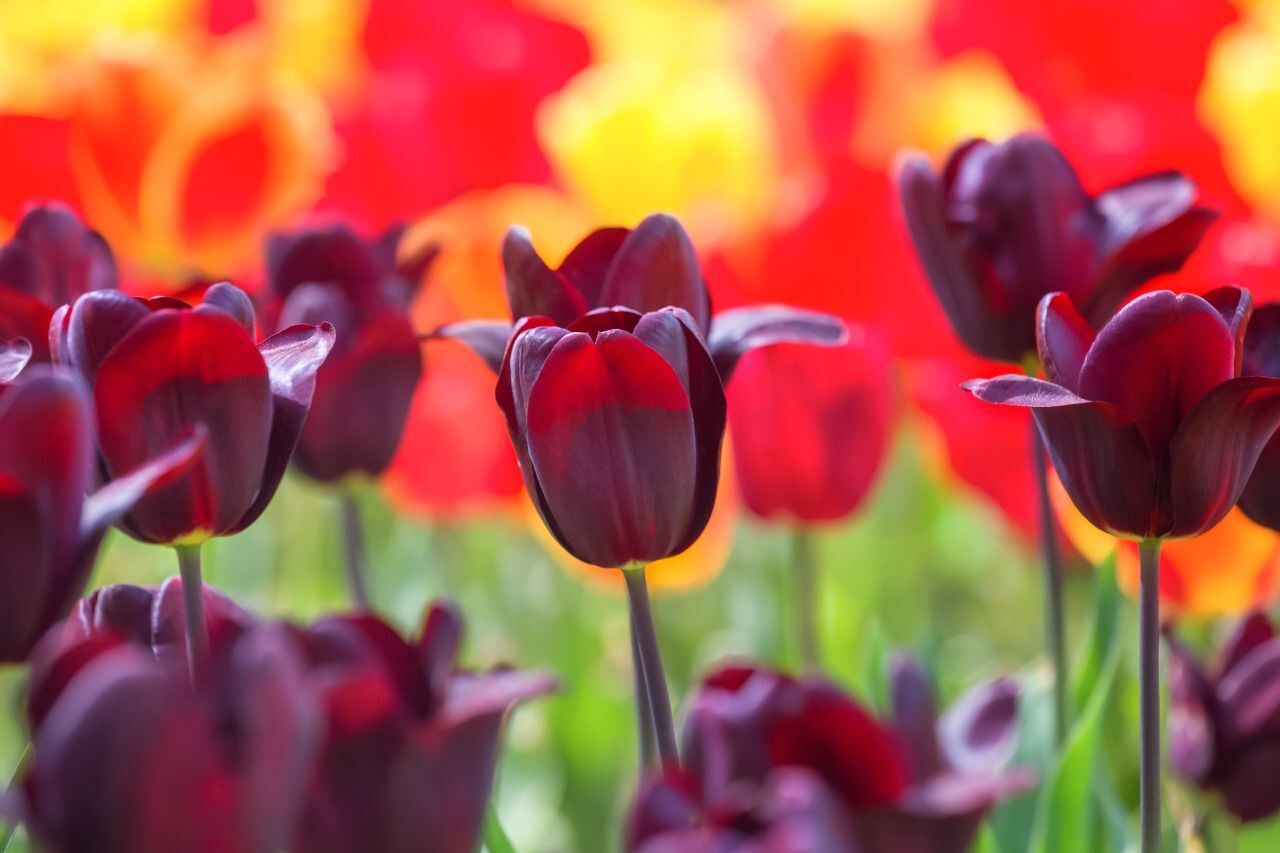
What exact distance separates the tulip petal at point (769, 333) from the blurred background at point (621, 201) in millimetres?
234

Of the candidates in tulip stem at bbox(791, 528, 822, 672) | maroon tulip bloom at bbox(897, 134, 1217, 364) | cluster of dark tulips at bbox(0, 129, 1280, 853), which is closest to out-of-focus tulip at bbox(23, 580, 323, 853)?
cluster of dark tulips at bbox(0, 129, 1280, 853)

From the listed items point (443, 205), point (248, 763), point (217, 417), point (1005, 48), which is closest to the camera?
point (248, 763)

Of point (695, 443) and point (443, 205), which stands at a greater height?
point (443, 205)

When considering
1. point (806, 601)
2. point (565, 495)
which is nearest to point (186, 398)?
point (565, 495)

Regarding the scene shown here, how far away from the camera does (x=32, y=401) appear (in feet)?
1.17

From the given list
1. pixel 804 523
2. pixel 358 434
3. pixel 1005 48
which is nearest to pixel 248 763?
pixel 358 434

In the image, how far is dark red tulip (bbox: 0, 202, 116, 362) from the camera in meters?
0.56

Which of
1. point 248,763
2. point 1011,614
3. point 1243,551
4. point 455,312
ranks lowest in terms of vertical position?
point 1011,614

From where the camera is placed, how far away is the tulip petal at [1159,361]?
44 centimetres

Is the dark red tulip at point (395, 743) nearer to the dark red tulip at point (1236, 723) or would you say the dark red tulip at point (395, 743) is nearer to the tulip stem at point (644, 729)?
the tulip stem at point (644, 729)

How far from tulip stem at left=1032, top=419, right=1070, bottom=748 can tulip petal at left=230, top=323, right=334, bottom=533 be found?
29 centimetres

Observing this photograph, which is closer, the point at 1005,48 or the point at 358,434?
the point at 358,434

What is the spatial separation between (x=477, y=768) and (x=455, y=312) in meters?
0.77

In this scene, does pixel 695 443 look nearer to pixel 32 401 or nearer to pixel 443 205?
pixel 32 401
